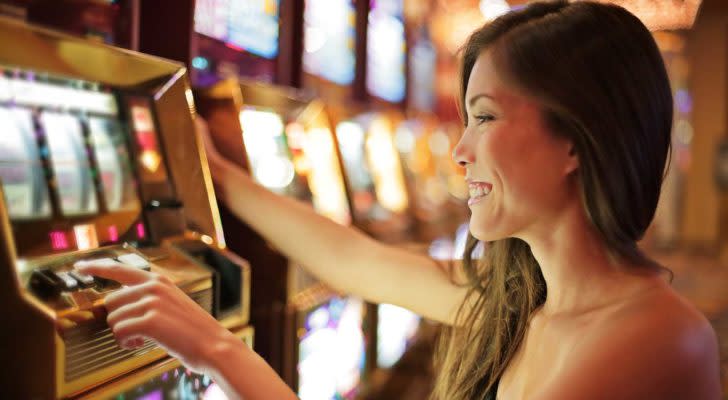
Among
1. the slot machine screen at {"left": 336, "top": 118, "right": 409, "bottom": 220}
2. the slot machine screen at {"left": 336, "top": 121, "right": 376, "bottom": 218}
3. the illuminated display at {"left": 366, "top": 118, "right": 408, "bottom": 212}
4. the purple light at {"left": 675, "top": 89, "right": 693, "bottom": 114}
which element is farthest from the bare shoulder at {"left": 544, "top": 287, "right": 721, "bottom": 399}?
the purple light at {"left": 675, "top": 89, "right": 693, "bottom": 114}

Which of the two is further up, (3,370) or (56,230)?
(56,230)

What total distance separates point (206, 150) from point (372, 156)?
1.76 meters

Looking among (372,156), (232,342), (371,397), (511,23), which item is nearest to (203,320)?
(232,342)

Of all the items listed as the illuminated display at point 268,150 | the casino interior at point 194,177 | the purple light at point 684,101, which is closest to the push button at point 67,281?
the casino interior at point 194,177

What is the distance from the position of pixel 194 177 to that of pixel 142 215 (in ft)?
0.63

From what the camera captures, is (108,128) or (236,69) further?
(236,69)

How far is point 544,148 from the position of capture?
1206 millimetres

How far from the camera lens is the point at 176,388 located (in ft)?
4.23

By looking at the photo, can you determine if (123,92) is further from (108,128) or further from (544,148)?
(544,148)

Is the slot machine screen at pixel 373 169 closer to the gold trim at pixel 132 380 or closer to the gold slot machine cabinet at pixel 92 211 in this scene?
the gold slot machine cabinet at pixel 92 211

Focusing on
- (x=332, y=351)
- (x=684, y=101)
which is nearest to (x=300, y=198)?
(x=332, y=351)

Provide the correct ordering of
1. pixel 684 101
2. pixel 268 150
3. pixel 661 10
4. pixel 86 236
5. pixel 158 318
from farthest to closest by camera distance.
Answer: pixel 684 101, pixel 661 10, pixel 268 150, pixel 86 236, pixel 158 318

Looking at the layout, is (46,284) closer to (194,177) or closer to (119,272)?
(119,272)

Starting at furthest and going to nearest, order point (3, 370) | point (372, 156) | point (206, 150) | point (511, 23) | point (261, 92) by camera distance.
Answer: point (372, 156) < point (261, 92) < point (206, 150) < point (511, 23) < point (3, 370)
